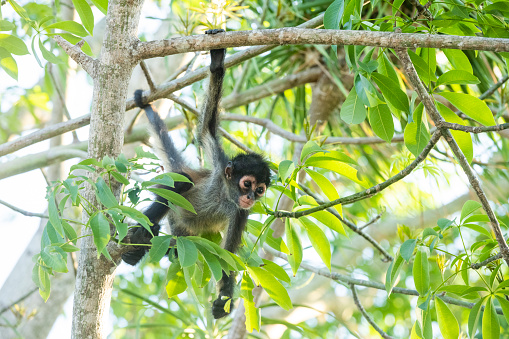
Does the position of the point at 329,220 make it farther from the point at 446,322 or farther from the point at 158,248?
the point at 158,248

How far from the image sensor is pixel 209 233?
344 cm

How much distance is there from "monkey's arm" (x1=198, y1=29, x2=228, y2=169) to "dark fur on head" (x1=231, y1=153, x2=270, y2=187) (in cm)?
12

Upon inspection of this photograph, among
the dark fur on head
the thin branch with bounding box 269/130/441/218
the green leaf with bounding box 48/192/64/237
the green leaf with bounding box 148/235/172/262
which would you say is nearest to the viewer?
the green leaf with bounding box 48/192/64/237

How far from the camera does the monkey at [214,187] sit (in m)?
3.09

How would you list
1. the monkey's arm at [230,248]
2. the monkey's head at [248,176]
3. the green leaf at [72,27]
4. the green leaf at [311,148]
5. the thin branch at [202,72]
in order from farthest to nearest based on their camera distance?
the monkey's head at [248,176] → the monkey's arm at [230,248] → the thin branch at [202,72] → the green leaf at [72,27] → the green leaf at [311,148]

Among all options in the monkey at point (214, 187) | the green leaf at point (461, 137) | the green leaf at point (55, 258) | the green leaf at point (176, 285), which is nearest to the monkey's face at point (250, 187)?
the monkey at point (214, 187)

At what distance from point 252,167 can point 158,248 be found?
1.71m

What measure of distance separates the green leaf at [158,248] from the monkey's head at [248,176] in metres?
1.44

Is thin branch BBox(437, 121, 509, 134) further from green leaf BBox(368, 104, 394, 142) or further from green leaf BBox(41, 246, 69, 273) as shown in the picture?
green leaf BBox(41, 246, 69, 273)

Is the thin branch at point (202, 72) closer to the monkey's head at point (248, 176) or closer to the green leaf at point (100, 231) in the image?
the monkey's head at point (248, 176)

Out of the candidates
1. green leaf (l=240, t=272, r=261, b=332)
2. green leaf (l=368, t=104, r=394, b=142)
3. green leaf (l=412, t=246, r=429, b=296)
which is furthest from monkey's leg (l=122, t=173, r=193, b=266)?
green leaf (l=412, t=246, r=429, b=296)

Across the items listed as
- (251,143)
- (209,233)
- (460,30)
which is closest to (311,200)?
(460,30)

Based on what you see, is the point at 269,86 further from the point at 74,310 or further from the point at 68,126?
the point at 74,310

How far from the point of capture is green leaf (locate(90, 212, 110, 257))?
1.47 metres
